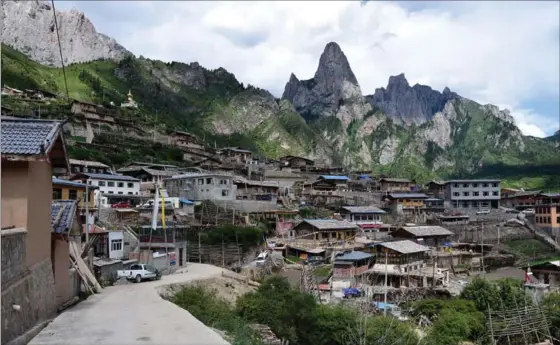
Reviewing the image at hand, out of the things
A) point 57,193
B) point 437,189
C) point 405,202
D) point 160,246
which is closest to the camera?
point 160,246

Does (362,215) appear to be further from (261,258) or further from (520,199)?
(520,199)

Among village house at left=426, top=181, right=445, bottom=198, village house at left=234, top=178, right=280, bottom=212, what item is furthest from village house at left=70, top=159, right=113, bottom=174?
village house at left=426, top=181, right=445, bottom=198

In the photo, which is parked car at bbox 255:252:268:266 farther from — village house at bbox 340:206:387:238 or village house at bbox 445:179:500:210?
village house at bbox 445:179:500:210

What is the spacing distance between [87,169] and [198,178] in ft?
41.1

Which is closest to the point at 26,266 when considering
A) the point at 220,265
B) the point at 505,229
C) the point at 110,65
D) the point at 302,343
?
the point at 302,343

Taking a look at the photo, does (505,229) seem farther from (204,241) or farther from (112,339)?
(112,339)

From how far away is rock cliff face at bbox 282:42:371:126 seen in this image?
192 m

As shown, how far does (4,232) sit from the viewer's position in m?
9.70

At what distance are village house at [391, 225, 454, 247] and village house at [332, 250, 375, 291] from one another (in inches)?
560

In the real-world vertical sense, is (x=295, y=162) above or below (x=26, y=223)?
above

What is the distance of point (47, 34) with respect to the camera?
161 m

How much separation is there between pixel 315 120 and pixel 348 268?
154 meters

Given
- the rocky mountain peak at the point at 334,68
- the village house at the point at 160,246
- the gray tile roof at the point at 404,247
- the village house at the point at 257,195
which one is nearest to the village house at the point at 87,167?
the village house at the point at 257,195

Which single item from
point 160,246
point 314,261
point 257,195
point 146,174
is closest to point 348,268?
point 314,261
